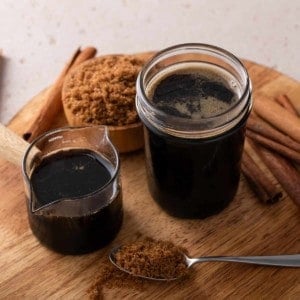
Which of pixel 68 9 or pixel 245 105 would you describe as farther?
pixel 68 9

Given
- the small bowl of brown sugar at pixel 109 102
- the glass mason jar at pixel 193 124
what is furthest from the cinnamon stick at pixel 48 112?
the glass mason jar at pixel 193 124

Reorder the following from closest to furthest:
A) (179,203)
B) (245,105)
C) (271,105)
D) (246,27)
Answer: (245,105) → (179,203) → (271,105) → (246,27)

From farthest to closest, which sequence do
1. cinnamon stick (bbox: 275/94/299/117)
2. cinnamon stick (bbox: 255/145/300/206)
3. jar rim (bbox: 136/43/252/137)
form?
1. cinnamon stick (bbox: 275/94/299/117)
2. cinnamon stick (bbox: 255/145/300/206)
3. jar rim (bbox: 136/43/252/137)

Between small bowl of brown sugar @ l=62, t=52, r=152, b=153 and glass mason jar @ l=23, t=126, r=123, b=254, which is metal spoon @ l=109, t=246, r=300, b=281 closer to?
glass mason jar @ l=23, t=126, r=123, b=254

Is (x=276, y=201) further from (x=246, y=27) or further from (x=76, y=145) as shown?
(x=246, y=27)

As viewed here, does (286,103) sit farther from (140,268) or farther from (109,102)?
(140,268)

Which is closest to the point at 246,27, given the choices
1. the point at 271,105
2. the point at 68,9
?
the point at 68,9

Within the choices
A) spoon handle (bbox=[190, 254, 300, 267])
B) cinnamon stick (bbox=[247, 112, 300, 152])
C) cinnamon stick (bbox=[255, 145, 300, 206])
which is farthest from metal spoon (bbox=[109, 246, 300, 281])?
cinnamon stick (bbox=[247, 112, 300, 152])
